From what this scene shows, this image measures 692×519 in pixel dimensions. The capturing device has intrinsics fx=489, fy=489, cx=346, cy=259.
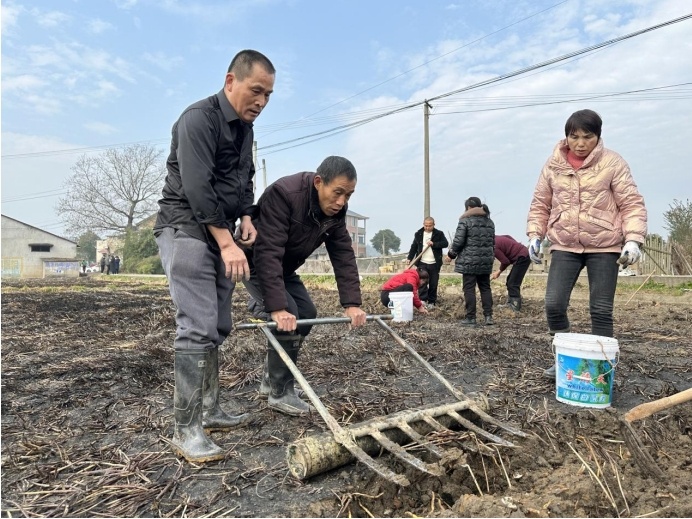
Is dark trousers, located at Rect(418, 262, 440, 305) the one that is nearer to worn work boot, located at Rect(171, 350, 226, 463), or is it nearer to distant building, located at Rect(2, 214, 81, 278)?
worn work boot, located at Rect(171, 350, 226, 463)

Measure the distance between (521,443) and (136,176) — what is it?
5498 cm

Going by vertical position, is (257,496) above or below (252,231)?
below

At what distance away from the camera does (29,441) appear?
260 cm

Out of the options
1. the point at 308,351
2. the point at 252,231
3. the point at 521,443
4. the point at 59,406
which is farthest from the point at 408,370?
the point at 59,406

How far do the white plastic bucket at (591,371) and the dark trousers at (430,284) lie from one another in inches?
239

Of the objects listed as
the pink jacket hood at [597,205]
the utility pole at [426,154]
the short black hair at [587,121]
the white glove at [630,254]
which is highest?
the utility pole at [426,154]

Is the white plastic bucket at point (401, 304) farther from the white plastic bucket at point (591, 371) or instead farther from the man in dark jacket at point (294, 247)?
the white plastic bucket at point (591, 371)

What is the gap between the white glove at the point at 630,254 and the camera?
10.9 feet

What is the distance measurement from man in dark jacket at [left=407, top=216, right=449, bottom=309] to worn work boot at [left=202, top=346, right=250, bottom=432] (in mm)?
6467

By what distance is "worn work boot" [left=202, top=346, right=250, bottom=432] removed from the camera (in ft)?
9.18

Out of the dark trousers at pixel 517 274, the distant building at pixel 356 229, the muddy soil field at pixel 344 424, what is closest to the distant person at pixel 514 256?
the dark trousers at pixel 517 274

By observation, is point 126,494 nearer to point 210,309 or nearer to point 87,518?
point 87,518

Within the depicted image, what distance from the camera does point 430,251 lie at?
911 cm

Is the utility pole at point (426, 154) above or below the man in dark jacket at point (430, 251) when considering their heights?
above
